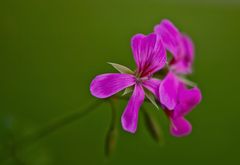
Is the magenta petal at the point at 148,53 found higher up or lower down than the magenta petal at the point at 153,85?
higher up

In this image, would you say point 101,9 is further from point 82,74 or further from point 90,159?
point 90,159

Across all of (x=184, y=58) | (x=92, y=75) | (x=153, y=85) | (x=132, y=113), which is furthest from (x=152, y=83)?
(x=92, y=75)

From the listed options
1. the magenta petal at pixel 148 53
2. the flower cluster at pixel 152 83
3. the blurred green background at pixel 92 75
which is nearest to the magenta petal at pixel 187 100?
the flower cluster at pixel 152 83

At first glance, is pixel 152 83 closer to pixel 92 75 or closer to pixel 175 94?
pixel 175 94

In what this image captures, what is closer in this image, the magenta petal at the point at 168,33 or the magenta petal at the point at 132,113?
the magenta petal at the point at 132,113

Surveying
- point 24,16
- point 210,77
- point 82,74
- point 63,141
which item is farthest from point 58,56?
point 210,77

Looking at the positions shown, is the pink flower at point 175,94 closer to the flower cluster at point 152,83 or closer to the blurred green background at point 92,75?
the flower cluster at point 152,83

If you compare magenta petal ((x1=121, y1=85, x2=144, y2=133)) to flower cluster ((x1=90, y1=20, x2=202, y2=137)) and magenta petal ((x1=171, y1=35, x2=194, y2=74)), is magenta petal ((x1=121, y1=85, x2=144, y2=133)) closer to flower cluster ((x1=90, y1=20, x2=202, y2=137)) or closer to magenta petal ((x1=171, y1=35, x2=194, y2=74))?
flower cluster ((x1=90, y1=20, x2=202, y2=137))
